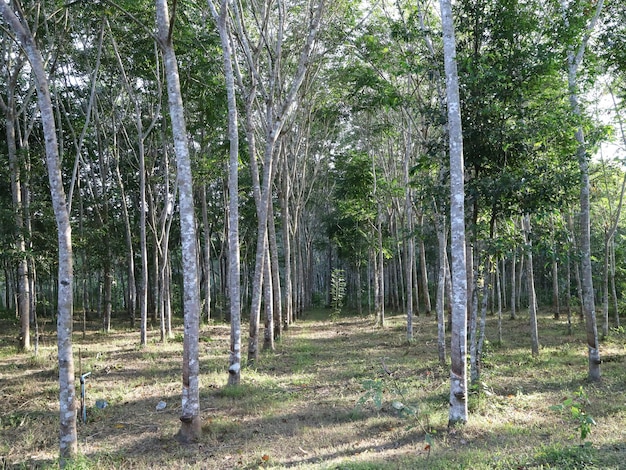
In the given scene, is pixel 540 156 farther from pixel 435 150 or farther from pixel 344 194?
pixel 344 194

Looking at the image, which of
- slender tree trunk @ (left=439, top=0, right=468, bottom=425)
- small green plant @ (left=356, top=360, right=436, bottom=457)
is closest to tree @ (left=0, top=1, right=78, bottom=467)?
small green plant @ (left=356, top=360, right=436, bottom=457)

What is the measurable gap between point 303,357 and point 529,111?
868 centimetres

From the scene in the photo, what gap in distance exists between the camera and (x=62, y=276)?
5586 mm

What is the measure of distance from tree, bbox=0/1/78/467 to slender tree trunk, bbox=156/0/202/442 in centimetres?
143

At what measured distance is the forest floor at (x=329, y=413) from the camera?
558 centimetres

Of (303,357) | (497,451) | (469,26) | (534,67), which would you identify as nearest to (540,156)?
(534,67)

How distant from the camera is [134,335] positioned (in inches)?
747

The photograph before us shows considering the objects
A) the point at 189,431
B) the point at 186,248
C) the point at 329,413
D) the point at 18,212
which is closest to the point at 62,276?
the point at 186,248

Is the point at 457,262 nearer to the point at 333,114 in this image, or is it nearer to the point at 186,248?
the point at 186,248

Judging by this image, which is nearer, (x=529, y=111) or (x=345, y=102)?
(x=529, y=111)

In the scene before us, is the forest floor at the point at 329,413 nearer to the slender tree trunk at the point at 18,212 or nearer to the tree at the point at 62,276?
the tree at the point at 62,276

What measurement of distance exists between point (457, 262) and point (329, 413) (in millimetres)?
3370

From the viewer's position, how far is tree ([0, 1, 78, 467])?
550 centimetres

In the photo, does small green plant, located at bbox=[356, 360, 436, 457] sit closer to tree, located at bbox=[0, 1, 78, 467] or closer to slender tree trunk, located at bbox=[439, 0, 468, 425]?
slender tree trunk, located at bbox=[439, 0, 468, 425]
